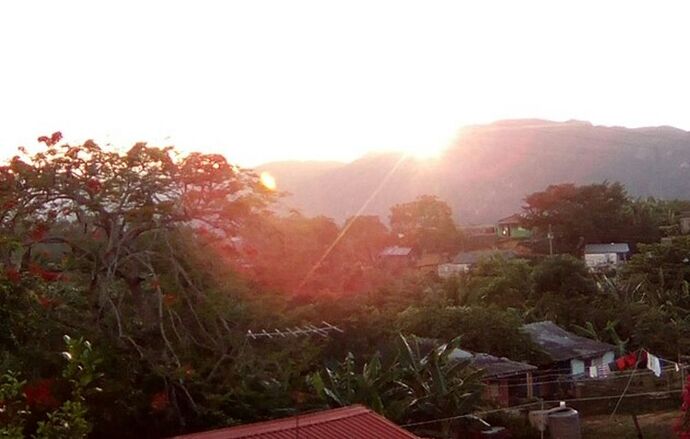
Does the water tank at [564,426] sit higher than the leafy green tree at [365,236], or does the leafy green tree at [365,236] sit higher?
the leafy green tree at [365,236]

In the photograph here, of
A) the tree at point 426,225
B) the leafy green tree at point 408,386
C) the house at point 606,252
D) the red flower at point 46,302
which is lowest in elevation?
the house at point 606,252

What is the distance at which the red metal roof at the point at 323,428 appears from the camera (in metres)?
10.1

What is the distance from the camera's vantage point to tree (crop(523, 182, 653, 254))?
50938 millimetres

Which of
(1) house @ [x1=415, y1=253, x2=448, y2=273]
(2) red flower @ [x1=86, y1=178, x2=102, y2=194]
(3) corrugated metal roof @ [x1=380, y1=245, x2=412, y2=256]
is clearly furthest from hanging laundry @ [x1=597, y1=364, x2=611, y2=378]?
(1) house @ [x1=415, y1=253, x2=448, y2=273]

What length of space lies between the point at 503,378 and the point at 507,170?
93132mm

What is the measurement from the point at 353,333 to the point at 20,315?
11515 mm

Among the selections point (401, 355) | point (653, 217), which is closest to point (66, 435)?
point (401, 355)

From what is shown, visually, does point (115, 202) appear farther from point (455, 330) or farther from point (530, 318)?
point (530, 318)

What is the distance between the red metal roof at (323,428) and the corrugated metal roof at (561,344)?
14.1 meters

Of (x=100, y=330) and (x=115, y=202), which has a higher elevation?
(x=115, y=202)

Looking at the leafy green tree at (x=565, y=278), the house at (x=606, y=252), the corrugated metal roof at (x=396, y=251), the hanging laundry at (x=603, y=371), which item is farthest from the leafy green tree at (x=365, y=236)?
the hanging laundry at (x=603, y=371)

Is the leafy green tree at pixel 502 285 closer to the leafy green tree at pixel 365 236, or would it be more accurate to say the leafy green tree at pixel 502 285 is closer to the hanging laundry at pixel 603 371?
the leafy green tree at pixel 365 236

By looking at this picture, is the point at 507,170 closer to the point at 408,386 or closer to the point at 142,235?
the point at 408,386

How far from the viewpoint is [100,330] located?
13266 millimetres
